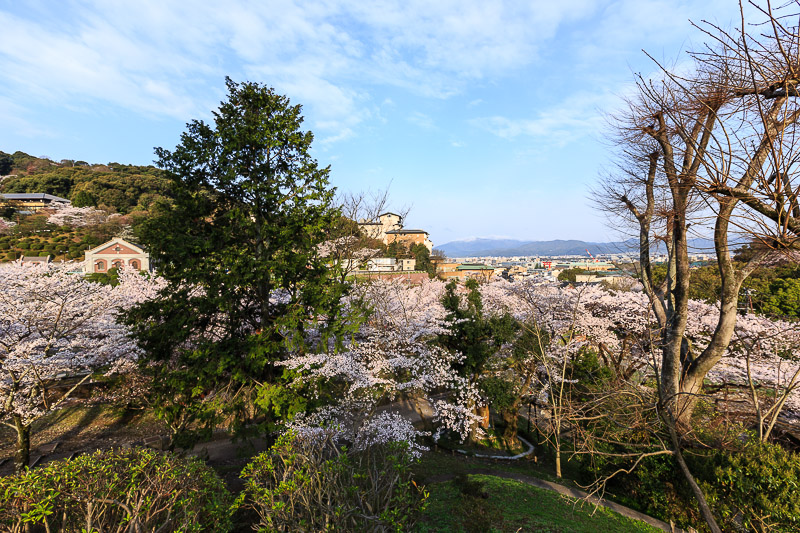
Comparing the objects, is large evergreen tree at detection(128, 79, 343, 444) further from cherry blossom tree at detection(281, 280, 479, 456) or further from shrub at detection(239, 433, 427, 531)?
shrub at detection(239, 433, 427, 531)

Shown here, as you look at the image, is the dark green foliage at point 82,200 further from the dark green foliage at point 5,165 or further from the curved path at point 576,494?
the curved path at point 576,494

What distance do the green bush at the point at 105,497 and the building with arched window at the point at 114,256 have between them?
43497mm

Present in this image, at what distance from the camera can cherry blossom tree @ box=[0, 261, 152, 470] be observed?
10062 mm

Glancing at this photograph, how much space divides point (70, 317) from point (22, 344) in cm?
140

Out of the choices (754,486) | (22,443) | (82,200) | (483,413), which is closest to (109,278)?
(22,443)

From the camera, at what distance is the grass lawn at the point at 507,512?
607 centimetres

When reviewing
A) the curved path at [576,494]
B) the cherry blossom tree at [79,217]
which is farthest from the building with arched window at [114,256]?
the curved path at [576,494]

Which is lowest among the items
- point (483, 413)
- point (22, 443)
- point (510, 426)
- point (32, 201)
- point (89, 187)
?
point (22, 443)

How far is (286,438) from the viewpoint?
5.98 m

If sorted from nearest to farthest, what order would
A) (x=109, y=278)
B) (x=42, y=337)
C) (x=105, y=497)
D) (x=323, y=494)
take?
(x=105, y=497)
(x=323, y=494)
(x=42, y=337)
(x=109, y=278)

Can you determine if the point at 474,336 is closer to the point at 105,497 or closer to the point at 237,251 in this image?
the point at 237,251

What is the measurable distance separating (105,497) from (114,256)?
4740 cm

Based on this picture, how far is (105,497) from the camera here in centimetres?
435

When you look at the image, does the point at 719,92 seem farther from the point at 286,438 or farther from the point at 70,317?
the point at 70,317
